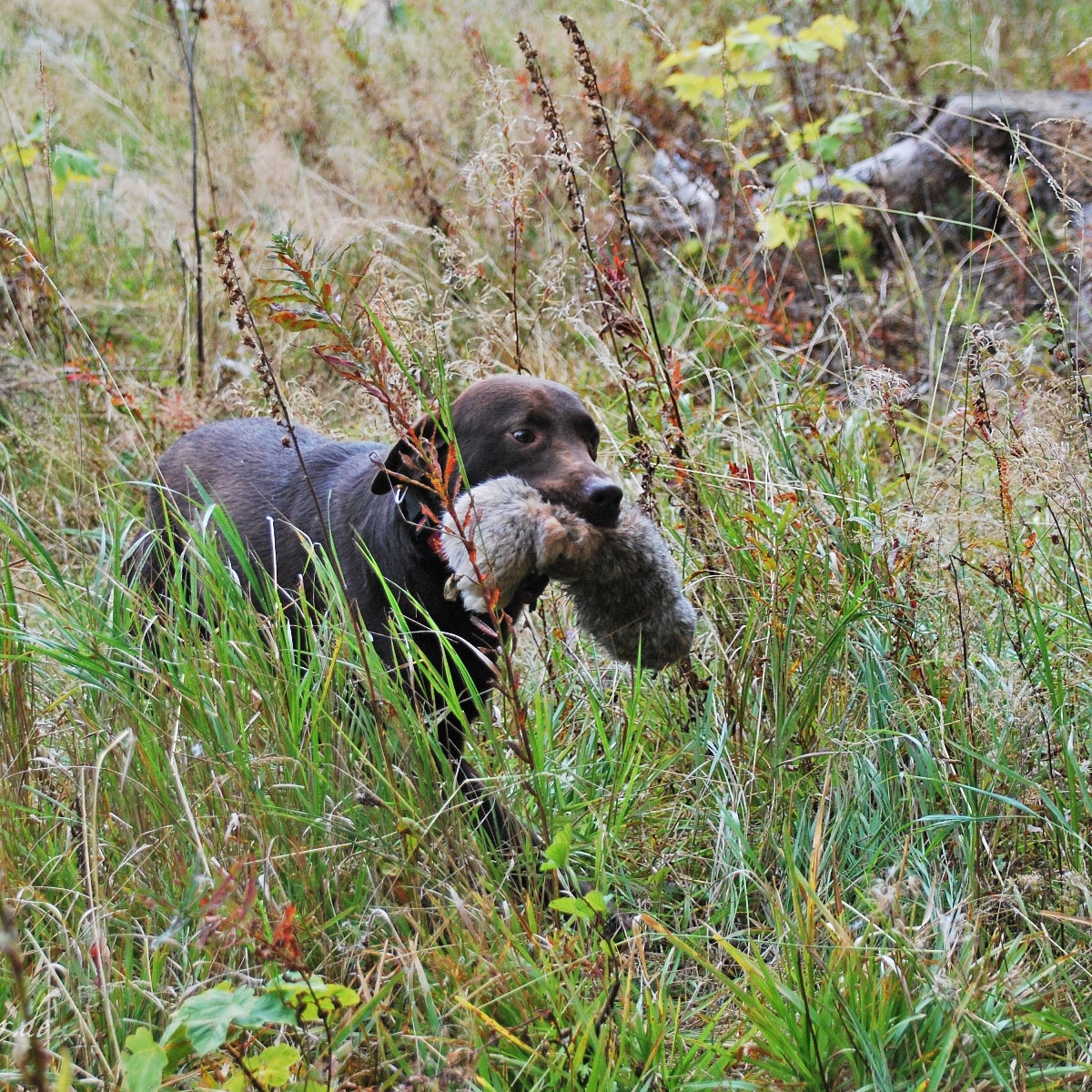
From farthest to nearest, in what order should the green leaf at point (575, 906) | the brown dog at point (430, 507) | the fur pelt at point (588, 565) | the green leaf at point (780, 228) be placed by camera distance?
the green leaf at point (780, 228)
the brown dog at point (430, 507)
the fur pelt at point (588, 565)
the green leaf at point (575, 906)

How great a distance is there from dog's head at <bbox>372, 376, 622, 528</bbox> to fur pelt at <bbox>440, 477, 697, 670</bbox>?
1.17 feet

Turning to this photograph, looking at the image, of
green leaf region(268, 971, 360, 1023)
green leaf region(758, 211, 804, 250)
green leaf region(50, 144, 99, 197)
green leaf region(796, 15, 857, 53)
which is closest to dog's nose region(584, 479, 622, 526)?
green leaf region(268, 971, 360, 1023)

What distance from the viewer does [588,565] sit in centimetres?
256

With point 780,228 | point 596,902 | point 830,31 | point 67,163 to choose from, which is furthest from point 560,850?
point 830,31

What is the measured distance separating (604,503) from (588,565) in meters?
0.23

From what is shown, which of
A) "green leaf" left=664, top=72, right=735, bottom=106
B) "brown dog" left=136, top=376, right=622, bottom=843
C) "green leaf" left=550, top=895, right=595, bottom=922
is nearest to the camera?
"green leaf" left=550, top=895, right=595, bottom=922

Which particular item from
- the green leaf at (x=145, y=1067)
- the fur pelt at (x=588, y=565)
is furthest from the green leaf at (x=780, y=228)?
the green leaf at (x=145, y=1067)

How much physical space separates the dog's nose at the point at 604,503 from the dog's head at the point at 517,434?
160 mm

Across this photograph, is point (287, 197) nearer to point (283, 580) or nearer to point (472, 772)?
point (283, 580)

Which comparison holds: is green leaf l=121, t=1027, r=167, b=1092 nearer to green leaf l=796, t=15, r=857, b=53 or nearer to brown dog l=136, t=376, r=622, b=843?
brown dog l=136, t=376, r=622, b=843

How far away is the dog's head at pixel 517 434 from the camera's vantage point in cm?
300

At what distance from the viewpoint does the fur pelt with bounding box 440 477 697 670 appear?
91.4 inches

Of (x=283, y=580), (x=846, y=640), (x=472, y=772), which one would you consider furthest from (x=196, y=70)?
(x=846, y=640)

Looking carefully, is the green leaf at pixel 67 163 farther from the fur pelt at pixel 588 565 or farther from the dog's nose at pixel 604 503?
the fur pelt at pixel 588 565
